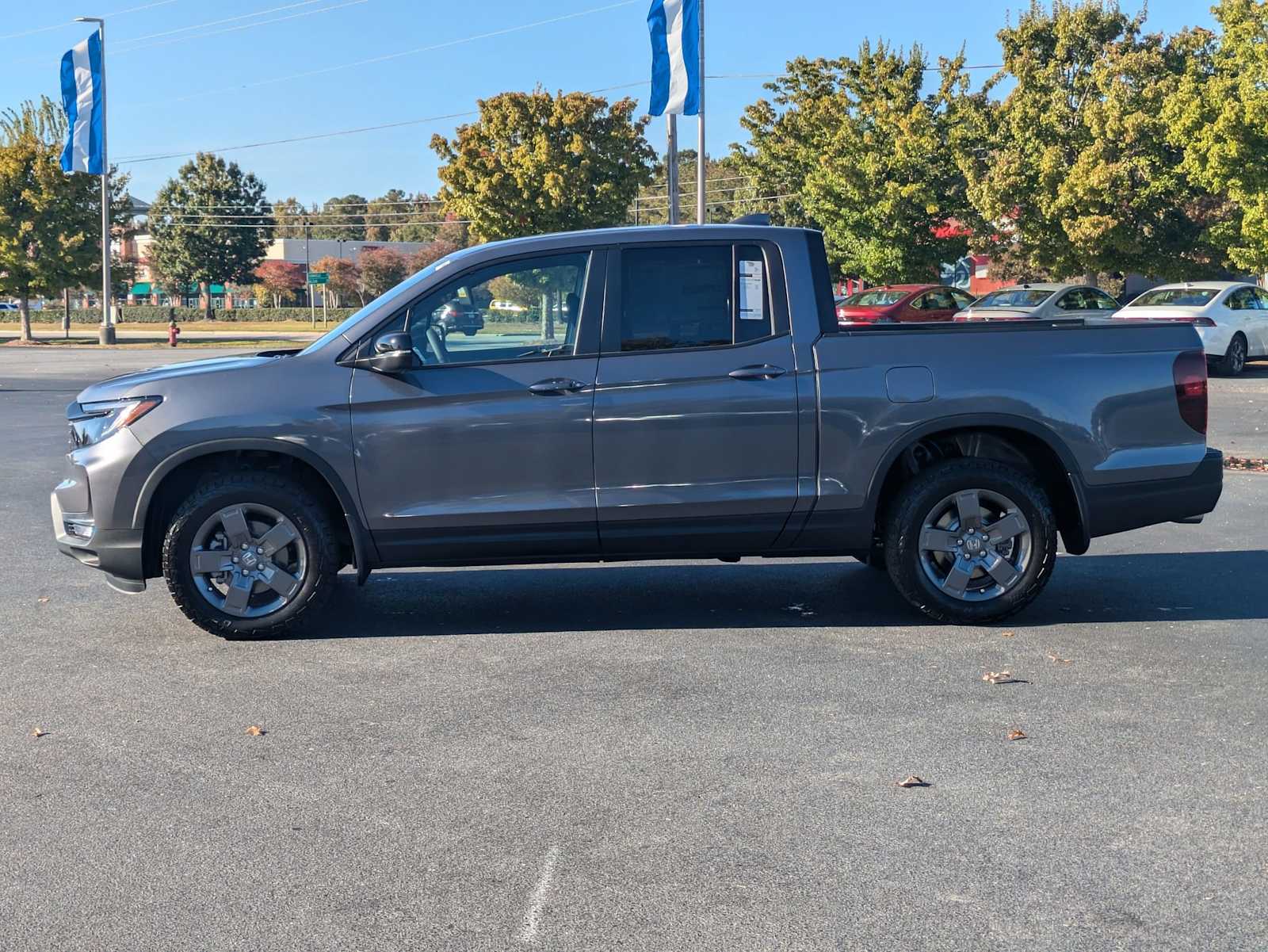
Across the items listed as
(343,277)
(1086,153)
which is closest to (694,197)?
(343,277)

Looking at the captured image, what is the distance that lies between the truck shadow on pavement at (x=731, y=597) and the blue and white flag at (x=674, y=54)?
20.9 metres

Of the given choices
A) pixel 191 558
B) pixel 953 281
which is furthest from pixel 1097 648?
pixel 953 281

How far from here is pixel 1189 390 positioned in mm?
6730

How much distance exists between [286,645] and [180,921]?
2997 millimetres

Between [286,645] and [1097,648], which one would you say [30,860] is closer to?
[286,645]

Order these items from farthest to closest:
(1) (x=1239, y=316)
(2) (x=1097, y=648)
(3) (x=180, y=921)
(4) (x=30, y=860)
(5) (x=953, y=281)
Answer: (5) (x=953, y=281), (1) (x=1239, y=316), (2) (x=1097, y=648), (4) (x=30, y=860), (3) (x=180, y=921)

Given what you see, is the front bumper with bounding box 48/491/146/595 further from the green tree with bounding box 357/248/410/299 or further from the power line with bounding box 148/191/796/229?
the green tree with bounding box 357/248/410/299

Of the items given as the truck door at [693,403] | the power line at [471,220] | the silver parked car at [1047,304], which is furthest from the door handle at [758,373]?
the power line at [471,220]

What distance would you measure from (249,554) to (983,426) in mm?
3649

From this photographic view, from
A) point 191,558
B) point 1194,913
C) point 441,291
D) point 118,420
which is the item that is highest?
point 441,291

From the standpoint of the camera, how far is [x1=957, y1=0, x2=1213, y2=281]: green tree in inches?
1240

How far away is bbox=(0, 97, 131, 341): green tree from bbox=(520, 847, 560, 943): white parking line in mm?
48896

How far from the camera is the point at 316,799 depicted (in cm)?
436

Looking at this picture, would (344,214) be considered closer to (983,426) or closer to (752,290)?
(752,290)
